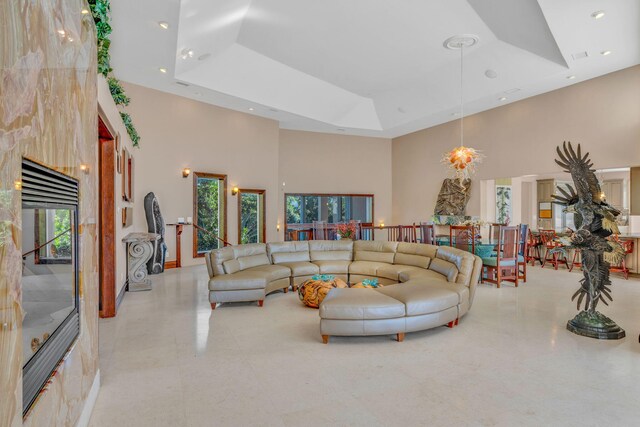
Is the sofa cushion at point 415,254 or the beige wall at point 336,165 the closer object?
the sofa cushion at point 415,254

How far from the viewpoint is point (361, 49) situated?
743 centimetres

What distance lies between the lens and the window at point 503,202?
412 inches

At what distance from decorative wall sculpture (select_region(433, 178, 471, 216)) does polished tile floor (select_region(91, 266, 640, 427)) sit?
578 cm

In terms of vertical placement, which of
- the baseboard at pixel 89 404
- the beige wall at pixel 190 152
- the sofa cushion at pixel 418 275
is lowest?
the baseboard at pixel 89 404

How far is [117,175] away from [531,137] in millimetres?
8902

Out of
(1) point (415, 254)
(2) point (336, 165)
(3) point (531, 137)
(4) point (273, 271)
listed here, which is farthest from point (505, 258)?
(2) point (336, 165)

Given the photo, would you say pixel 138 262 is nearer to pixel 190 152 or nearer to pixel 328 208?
pixel 190 152

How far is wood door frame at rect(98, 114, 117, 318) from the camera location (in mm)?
4723

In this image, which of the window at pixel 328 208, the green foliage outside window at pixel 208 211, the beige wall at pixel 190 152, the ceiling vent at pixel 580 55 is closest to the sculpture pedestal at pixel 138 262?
the beige wall at pixel 190 152

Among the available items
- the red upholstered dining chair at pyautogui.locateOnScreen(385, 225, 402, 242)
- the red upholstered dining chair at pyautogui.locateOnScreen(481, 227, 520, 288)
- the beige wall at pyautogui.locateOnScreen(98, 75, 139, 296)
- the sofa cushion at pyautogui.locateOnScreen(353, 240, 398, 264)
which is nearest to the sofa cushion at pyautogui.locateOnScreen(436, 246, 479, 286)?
the sofa cushion at pyautogui.locateOnScreen(353, 240, 398, 264)

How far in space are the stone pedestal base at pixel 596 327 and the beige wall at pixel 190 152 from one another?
7.59 metres

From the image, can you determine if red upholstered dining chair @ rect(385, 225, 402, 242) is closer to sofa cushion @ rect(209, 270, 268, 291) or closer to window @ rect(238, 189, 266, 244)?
window @ rect(238, 189, 266, 244)

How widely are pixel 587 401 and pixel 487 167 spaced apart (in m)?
8.03

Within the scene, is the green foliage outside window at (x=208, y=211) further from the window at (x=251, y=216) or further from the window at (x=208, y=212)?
the window at (x=251, y=216)
